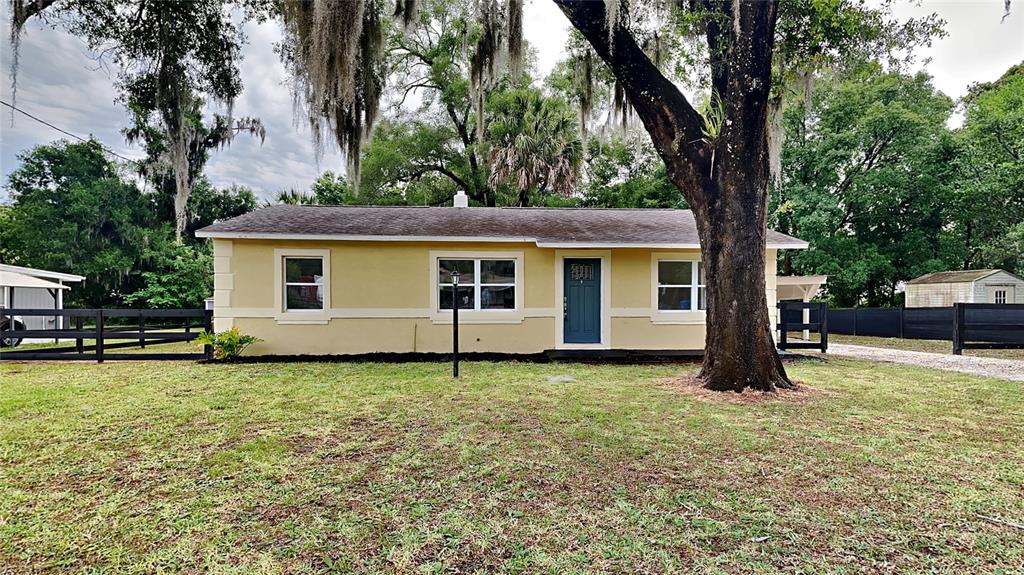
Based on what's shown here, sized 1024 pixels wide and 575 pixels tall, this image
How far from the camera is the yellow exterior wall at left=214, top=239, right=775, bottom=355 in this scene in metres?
8.45

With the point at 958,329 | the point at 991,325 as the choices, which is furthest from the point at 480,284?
the point at 991,325

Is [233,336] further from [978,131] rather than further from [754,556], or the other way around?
[978,131]

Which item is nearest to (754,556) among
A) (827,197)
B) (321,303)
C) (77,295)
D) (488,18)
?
(488,18)

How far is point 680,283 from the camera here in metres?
9.29

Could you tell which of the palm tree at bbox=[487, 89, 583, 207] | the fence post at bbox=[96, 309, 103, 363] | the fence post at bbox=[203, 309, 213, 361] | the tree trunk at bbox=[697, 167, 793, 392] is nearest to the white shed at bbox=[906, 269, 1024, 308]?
the palm tree at bbox=[487, 89, 583, 207]

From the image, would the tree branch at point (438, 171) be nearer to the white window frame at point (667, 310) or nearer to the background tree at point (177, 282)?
the background tree at point (177, 282)

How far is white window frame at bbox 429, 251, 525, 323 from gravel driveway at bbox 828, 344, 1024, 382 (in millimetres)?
7587

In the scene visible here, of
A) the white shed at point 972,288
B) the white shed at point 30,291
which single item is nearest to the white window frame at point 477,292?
the white shed at point 30,291

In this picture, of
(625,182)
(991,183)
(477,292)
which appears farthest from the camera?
(625,182)

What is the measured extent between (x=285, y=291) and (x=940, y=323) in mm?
16975

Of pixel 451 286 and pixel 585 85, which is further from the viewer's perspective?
pixel 451 286

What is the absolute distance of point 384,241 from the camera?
873cm

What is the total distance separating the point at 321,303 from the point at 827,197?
745 inches

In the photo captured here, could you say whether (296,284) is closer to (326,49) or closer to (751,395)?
(326,49)
